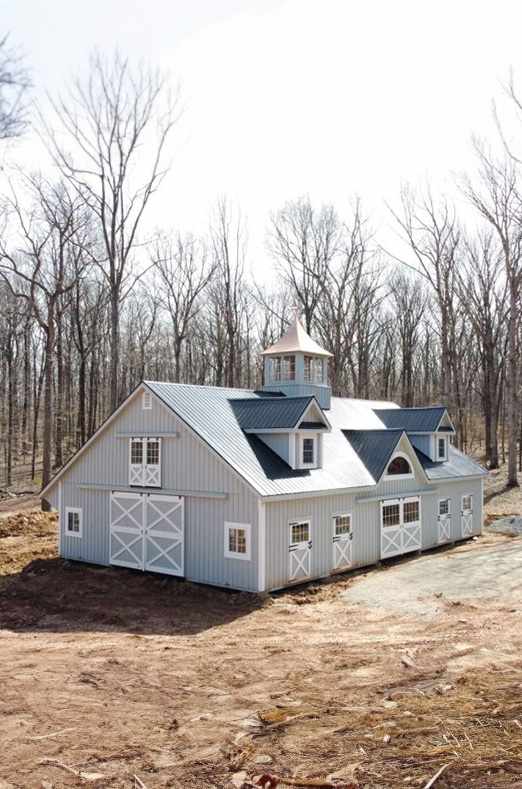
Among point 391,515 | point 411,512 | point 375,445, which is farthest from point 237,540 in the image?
point 411,512

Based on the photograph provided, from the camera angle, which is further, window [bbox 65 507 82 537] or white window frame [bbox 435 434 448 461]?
white window frame [bbox 435 434 448 461]

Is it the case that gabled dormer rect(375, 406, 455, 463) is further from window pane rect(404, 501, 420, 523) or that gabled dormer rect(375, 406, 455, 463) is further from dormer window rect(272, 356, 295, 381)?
dormer window rect(272, 356, 295, 381)

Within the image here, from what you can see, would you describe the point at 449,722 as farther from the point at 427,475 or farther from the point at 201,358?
the point at 201,358

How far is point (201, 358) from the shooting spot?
2110 inches

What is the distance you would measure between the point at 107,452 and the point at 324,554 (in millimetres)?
6865

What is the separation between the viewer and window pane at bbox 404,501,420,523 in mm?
20609

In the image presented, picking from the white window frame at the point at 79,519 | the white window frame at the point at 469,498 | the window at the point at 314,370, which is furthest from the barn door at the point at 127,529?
the white window frame at the point at 469,498

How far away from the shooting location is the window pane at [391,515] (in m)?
19.8

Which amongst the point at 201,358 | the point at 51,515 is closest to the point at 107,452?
the point at 51,515

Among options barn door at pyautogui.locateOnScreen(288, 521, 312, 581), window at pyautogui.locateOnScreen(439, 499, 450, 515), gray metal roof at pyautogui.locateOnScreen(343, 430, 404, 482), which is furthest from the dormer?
barn door at pyautogui.locateOnScreen(288, 521, 312, 581)

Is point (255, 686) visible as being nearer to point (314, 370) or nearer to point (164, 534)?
point (164, 534)

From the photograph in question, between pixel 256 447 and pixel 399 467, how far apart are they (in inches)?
205

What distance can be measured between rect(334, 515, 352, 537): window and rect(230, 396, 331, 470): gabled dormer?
5.03 feet

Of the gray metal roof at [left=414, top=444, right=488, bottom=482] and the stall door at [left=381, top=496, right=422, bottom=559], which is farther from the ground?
the gray metal roof at [left=414, top=444, right=488, bottom=482]
